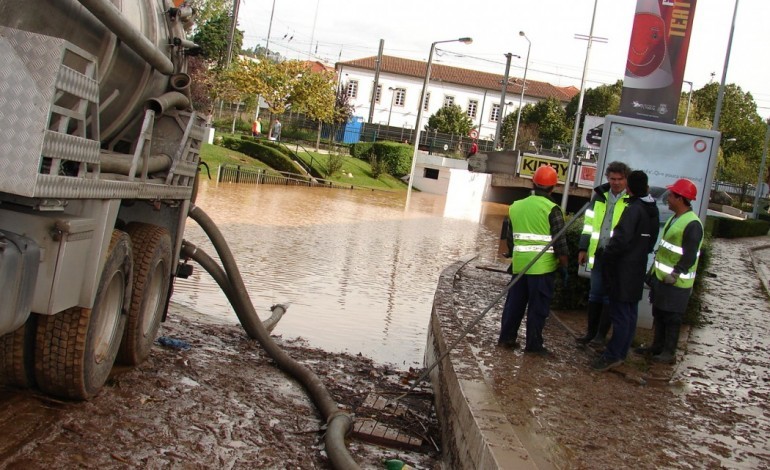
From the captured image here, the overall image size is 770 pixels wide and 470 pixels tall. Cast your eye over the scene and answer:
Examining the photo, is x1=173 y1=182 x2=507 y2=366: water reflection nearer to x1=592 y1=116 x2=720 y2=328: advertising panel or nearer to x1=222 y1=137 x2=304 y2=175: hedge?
x1=592 y1=116 x2=720 y2=328: advertising panel

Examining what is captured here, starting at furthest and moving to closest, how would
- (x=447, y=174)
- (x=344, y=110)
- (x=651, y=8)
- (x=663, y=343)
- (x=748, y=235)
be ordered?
1. (x=344, y=110)
2. (x=447, y=174)
3. (x=748, y=235)
4. (x=651, y=8)
5. (x=663, y=343)

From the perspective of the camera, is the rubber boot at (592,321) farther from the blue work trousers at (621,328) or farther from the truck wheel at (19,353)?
the truck wheel at (19,353)

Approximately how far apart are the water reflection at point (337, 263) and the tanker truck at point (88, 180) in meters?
2.79

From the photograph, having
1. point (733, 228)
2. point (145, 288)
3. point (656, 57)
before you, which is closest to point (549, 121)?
point (733, 228)

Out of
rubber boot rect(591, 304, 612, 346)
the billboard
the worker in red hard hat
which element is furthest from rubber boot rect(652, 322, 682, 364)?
the billboard

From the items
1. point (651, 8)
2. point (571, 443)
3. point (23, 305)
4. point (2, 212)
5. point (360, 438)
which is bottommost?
point (360, 438)

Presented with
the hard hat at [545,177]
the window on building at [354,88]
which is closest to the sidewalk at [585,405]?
A: the hard hat at [545,177]

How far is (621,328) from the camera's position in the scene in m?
8.16

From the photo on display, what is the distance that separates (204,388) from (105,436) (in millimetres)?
1529

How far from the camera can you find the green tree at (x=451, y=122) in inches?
3078

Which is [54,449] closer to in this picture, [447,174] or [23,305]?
Result: [23,305]

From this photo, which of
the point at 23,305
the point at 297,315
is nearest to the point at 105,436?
the point at 23,305

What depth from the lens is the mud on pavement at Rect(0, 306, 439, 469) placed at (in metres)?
5.30

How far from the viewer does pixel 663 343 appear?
9.15 meters
